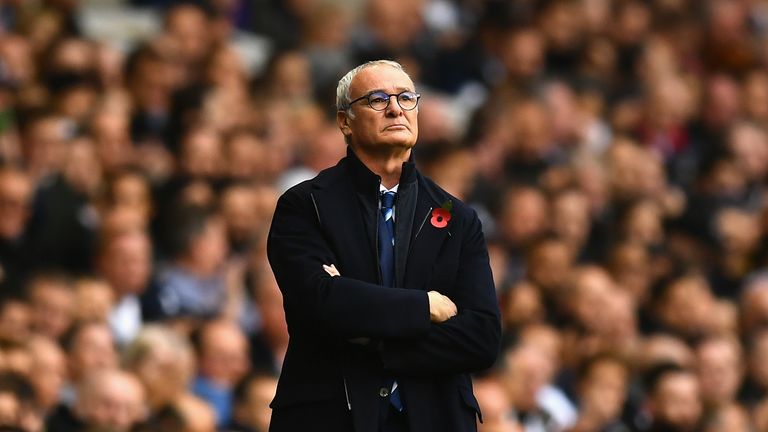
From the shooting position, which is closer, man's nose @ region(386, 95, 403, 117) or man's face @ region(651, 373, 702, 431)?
man's nose @ region(386, 95, 403, 117)

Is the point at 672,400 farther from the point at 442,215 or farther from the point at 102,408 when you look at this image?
the point at 442,215

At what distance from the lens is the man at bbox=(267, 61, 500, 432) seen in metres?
5.15

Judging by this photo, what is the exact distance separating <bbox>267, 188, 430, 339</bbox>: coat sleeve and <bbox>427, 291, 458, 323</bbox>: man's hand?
0.12 feet

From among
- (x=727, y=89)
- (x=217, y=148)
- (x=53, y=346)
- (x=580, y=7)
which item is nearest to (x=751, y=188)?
(x=727, y=89)

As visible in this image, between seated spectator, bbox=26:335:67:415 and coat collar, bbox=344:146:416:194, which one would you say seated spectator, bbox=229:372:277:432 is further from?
coat collar, bbox=344:146:416:194

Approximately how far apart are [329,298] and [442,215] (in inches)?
20.0

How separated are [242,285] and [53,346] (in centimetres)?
197

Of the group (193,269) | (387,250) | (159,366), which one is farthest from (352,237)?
(193,269)

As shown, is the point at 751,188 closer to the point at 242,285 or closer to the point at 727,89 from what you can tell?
the point at 727,89

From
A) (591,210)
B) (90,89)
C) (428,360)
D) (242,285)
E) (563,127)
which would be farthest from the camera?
(563,127)

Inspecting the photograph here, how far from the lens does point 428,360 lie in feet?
17.0

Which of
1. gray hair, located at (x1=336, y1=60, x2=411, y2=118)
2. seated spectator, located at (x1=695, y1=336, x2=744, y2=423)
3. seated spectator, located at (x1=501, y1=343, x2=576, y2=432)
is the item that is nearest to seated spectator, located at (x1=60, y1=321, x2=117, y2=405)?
seated spectator, located at (x1=501, y1=343, x2=576, y2=432)

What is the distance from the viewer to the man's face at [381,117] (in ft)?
17.3

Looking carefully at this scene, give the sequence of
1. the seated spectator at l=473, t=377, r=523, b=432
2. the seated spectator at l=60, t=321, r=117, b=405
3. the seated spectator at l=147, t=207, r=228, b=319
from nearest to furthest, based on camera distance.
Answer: the seated spectator at l=60, t=321, r=117, b=405
the seated spectator at l=473, t=377, r=523, b=432
the seated spectator at l=147, t=207, r=228, b=319
